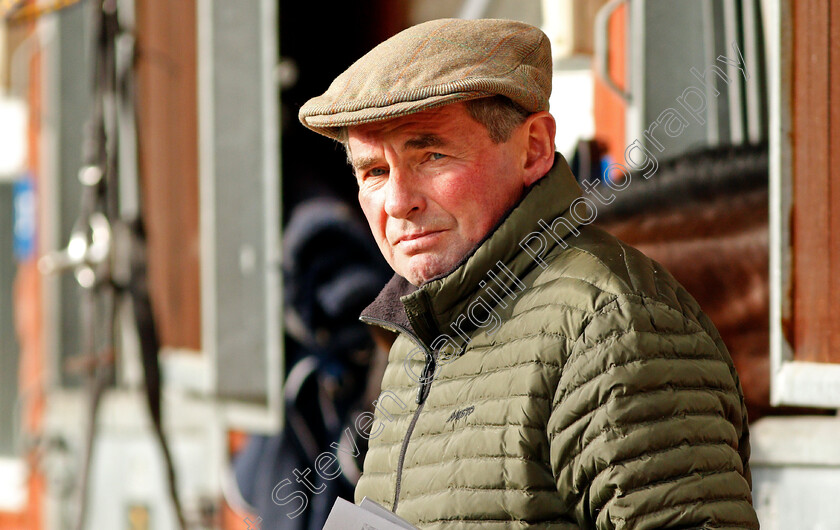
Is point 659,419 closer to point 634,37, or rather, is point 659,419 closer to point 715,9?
point 715,9

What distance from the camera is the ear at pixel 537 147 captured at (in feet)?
4.25

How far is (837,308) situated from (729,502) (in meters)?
1.02

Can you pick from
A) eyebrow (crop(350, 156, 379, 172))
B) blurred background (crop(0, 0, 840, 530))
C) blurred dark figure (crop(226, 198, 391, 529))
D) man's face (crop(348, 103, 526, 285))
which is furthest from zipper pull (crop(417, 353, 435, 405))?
blurred dark figure (crop(226, 198, 391, 529))

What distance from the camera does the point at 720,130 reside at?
2.20 metres

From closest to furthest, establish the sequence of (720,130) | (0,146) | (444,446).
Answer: (444,446) → (720,130) → (0,146)

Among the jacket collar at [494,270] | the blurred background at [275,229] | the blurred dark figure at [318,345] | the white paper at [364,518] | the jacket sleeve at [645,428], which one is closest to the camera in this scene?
the jacket sleeve at [645,428]

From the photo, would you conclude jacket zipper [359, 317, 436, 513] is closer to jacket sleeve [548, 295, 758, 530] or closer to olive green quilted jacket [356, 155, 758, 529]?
olive green quilted jacket [356, 155, 758, 529]

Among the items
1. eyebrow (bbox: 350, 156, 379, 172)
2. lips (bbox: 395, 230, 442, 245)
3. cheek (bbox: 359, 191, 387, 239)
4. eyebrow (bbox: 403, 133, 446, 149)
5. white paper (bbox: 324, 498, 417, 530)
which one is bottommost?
white paper (bbox: 324, 498, 417, 530)

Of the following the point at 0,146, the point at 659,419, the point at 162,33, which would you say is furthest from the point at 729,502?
the point at 0,146

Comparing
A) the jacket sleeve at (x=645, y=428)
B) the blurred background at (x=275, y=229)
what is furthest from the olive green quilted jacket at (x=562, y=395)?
the blurred background at (x=275, y=229)

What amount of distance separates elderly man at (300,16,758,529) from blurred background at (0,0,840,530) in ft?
2.67

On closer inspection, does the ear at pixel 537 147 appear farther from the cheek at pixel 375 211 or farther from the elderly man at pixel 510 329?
the cheek at pixel 375 211

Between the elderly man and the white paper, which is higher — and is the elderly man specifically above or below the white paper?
above

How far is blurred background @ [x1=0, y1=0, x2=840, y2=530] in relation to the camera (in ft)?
6.55
